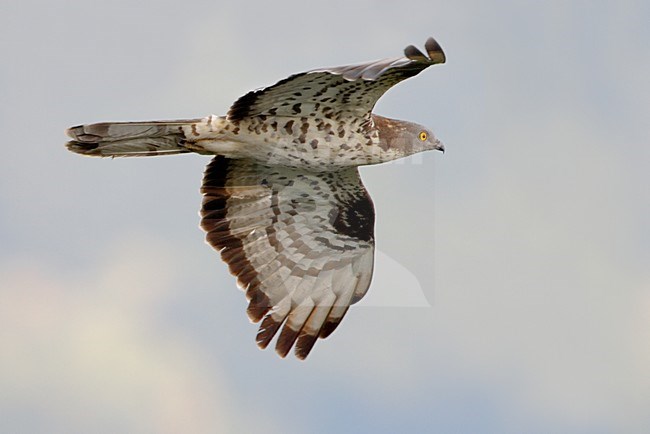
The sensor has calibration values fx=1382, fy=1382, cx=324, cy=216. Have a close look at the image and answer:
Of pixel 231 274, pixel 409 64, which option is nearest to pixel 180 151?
pixel 231 274

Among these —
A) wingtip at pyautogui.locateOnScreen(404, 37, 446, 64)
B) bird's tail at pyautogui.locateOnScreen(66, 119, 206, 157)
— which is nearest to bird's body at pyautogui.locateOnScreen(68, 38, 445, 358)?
bird's tail at pyautogui.locateOnScreen(66, 119, 206, 157)

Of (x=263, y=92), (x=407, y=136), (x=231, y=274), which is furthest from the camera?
(x=231, y=274)

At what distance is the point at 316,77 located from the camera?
1179cm

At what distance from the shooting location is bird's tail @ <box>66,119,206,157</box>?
12500 millimetres

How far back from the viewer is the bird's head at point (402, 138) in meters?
12.8

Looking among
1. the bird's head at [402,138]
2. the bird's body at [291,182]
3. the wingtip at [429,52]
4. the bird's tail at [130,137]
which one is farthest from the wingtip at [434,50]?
the bird's tail at [130,137]

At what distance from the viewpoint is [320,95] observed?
12.2 meters

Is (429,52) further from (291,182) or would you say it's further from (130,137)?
(291,182)

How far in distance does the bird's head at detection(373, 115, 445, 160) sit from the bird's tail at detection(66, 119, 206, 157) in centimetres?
166

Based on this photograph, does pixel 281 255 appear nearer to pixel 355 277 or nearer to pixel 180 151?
pixel 355 277

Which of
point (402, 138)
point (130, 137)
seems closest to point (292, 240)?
point (402, 138)

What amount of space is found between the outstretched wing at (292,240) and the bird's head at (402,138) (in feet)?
2.93

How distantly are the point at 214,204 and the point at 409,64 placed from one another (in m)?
3.42

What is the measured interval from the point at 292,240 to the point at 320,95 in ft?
7.85
